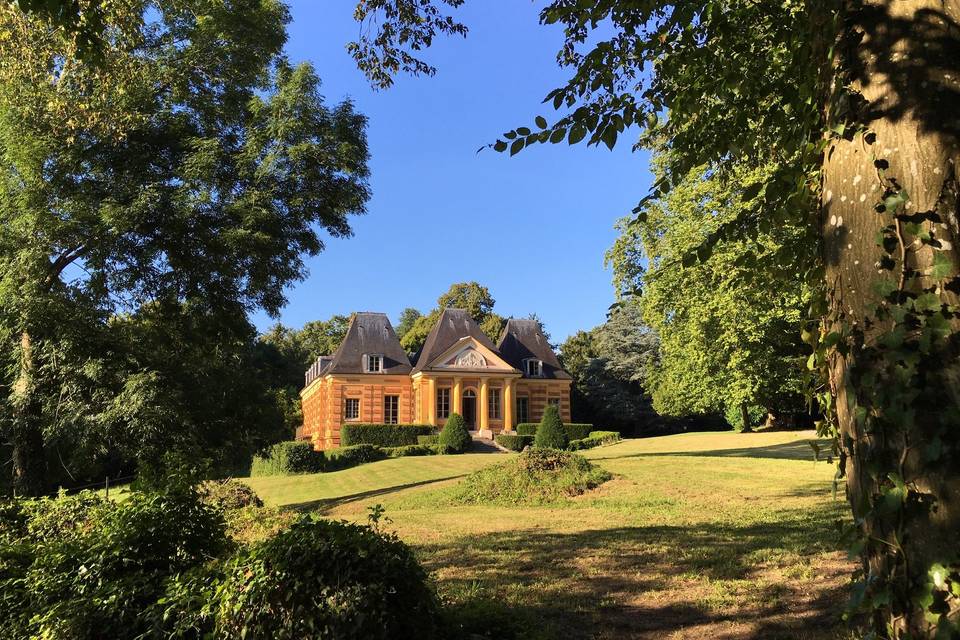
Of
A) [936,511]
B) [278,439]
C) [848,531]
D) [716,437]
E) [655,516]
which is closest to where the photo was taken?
[936,511]

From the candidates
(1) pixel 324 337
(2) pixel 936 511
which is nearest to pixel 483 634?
(2) pixel 936 511

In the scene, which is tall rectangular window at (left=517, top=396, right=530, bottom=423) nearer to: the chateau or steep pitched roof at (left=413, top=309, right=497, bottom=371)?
the chateau

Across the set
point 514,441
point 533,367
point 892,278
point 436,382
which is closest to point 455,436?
point 514,441

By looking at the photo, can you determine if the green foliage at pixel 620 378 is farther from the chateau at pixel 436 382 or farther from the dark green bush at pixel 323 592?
the dark green bush at pixel 323 592

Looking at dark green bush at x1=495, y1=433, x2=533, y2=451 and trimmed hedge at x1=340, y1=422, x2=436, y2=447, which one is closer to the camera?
trimmed hedge at x1=340, y1=422, x2=436, y2=447

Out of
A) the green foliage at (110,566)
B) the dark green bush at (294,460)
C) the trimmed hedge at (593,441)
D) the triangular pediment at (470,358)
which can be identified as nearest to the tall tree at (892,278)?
the green foliage at (110,566)

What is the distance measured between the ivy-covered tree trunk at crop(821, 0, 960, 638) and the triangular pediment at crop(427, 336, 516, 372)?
128ft

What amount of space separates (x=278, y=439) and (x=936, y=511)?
1602cm

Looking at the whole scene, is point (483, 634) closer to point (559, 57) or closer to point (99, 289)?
point (559, 57)

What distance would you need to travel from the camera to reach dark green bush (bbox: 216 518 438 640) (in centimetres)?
348

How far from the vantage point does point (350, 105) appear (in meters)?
15.2

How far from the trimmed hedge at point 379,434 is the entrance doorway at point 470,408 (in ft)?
19.7

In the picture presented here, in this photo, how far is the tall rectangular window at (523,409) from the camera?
146ft

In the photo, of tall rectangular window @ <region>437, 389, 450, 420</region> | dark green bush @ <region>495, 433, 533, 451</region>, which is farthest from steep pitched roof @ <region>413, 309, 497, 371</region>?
dark green bush @ <region>495, 433, 533, 451</region>
